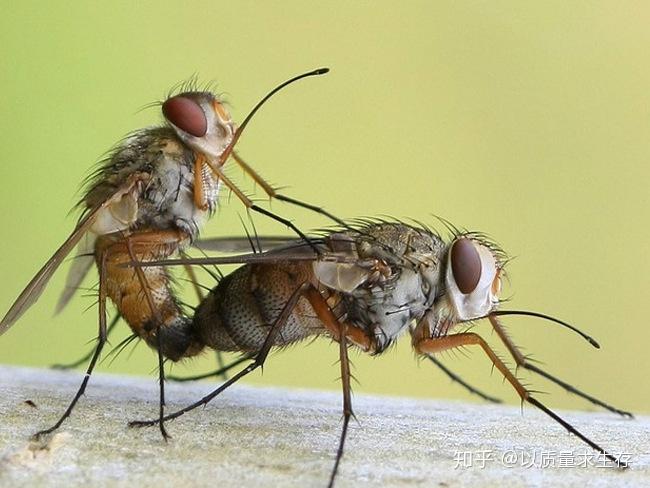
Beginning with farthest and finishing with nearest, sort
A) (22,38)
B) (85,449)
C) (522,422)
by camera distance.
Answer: (22,38) → (522,422) → (85,449)

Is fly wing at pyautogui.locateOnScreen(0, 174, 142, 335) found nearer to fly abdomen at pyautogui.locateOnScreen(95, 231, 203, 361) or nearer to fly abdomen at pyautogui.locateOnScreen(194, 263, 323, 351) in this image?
fly abdomen at pyautogui.locateOnScreen(95, 231, 203, 361)

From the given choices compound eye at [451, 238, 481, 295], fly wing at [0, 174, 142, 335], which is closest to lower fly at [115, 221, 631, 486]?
compound eye at [451, 238, 481, 295]

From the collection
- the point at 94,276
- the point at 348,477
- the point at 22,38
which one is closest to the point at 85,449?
the point at 348,477

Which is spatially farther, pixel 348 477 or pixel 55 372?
pixel 55 372

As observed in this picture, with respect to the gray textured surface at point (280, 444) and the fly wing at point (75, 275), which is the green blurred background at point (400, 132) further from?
the gray textured surface at point (280, 444)

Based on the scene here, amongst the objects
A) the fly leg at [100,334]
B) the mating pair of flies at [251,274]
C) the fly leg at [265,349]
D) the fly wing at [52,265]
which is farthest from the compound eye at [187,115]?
the fly leg at [265,349]

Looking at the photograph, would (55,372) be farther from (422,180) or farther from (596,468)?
(422,180)

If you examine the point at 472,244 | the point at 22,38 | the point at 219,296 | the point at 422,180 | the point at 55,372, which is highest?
the point at 22,38

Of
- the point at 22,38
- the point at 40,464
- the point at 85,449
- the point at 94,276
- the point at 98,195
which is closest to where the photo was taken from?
the point at 40,464
